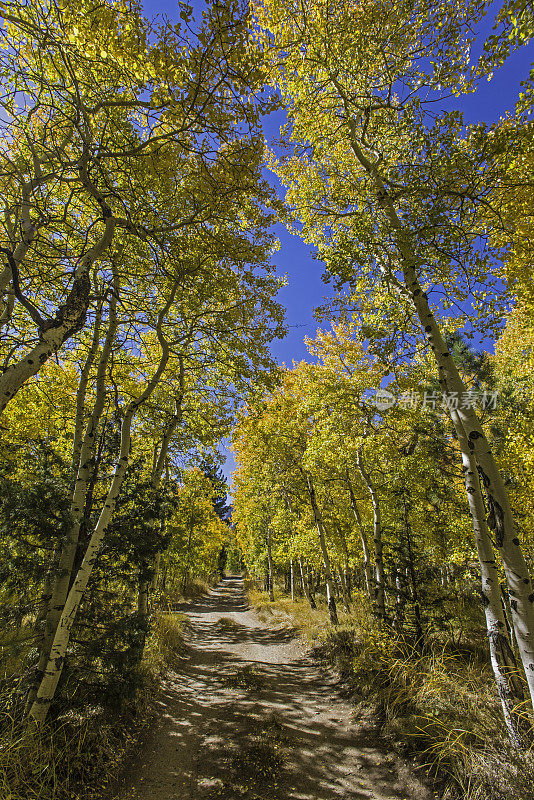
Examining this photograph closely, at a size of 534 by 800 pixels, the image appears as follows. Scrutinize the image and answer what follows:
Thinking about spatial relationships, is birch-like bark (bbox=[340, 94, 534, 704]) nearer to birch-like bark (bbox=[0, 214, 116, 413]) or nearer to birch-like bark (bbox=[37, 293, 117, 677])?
birch-like bark (bbox=[0, 214, 116, 413])

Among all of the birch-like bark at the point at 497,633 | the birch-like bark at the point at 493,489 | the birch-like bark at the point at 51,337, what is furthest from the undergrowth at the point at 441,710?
the birch-like bark at the point at 51,337

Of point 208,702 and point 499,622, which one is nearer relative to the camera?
point 499,622

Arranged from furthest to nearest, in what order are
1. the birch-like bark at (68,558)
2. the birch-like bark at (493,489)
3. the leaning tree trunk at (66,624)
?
the birch-like bark at (68,558) → the leaning tree trunk at (66,624) → the birch-like bark at (493,489)

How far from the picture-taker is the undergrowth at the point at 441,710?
11.6ft

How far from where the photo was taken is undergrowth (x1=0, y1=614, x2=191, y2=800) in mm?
3410

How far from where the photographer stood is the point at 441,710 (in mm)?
4730

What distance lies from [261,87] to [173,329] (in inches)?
205

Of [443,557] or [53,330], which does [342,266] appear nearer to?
[53,330]

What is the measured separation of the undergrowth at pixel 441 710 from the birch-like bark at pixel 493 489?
899 mm

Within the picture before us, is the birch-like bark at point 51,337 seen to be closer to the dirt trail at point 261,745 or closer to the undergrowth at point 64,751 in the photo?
the undergrowth at point 64,751

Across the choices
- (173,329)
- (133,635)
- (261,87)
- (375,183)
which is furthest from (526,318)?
(133,635)

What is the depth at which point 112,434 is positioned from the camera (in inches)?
238

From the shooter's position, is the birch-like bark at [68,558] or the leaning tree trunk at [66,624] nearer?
the leaning tree trunk at [66,624]

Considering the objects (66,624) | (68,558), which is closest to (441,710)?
(66,624)
